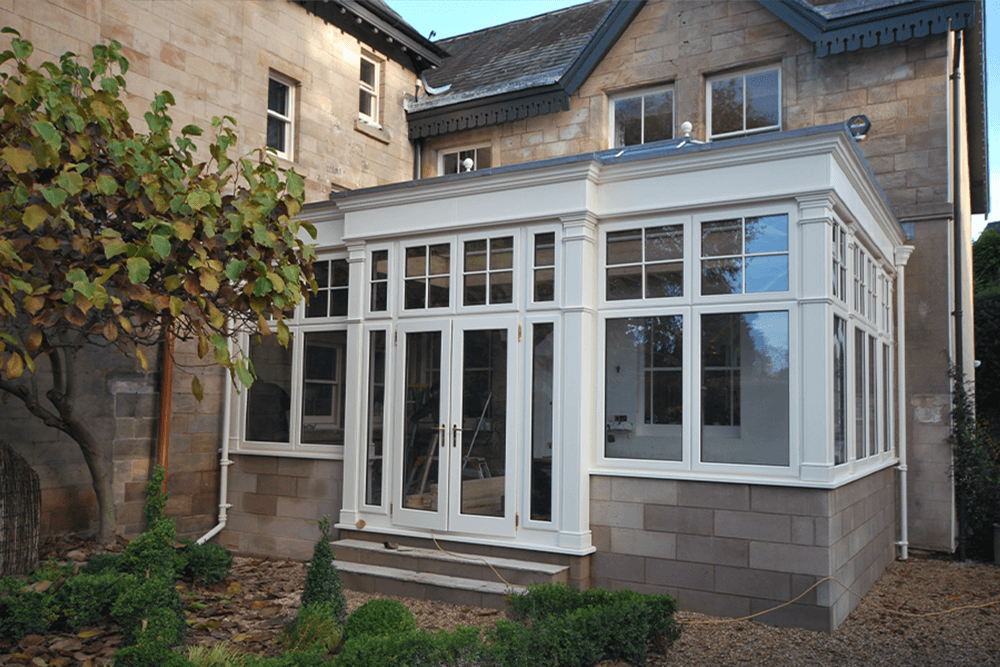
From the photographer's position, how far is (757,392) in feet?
20.8

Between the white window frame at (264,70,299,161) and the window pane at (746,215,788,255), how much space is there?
694 cm

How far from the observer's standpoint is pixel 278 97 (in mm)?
11328

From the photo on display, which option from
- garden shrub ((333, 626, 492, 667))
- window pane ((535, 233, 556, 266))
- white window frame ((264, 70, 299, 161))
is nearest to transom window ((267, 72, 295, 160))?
white window frame ((264, 70, 299, 161))

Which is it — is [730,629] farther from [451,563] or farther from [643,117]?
[643,117]

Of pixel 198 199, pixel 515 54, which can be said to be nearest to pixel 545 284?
pixel 198 199

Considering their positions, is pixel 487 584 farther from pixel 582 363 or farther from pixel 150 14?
pixel 150 14

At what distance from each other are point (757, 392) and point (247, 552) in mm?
5435

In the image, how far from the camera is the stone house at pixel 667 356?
6.27m

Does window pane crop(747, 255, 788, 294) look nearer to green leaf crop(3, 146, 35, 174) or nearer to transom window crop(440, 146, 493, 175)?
green leaf crop(3, 146, 35, 174)

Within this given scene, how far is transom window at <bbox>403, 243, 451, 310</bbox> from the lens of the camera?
7598 mm

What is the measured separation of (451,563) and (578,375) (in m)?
1.92

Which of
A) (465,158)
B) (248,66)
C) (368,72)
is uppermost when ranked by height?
(368,72)

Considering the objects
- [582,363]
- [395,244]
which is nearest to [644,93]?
[395,244]

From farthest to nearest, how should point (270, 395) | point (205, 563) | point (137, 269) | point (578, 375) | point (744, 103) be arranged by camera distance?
point (744, 103) → point (270, 395) → point (205, 563) → point (578, 375) → point (137, 269)
